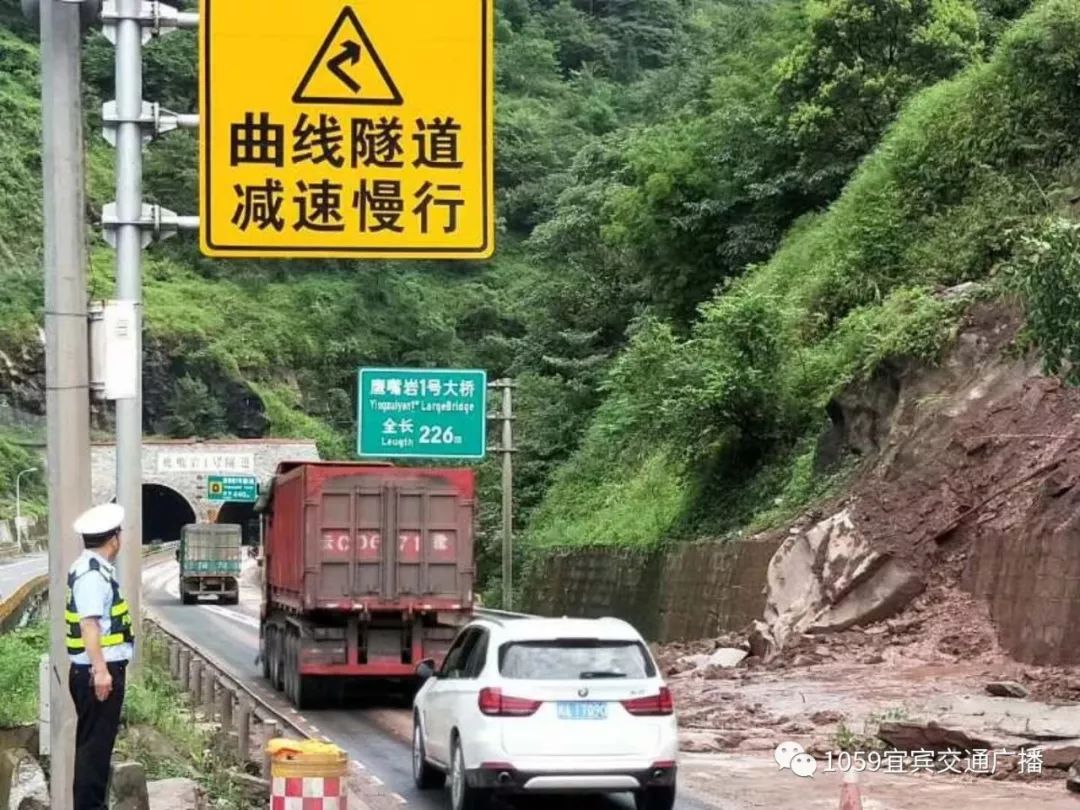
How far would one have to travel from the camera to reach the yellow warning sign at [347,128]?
7.88 metres

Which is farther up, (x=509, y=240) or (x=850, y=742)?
(x=509, y=240)

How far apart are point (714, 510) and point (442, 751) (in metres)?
18.1

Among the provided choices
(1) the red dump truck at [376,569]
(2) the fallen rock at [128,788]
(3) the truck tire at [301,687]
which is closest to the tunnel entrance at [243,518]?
(3) the truck tire at [301,687]

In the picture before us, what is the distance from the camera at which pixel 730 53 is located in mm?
47625

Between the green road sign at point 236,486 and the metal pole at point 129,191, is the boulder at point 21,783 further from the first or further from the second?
the green road sign at point 236,486

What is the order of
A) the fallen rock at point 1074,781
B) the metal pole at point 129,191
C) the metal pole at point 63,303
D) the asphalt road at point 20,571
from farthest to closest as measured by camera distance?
the asphalt road at point 20,571 < the fallen rock at point 1074,781 < the metal pole at point 129,191 < the metal pole at point 63,303

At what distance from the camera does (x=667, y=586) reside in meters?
28.8

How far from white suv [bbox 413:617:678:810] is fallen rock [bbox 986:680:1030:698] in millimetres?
6345

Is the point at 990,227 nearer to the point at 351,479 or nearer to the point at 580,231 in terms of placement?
the point at 351,479

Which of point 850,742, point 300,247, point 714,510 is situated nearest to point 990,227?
point 714,510

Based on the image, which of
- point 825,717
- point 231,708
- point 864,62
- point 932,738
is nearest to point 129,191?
point 231,708

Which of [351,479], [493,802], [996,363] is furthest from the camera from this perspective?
[996,363]

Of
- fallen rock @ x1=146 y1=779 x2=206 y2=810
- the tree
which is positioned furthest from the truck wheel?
the tree

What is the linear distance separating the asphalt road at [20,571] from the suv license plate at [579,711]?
106 ft
